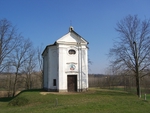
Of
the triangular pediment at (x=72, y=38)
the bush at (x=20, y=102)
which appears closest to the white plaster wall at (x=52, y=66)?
the triangular pediment at (x=72, y=38)

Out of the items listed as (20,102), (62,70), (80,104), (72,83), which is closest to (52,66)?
(62,70)

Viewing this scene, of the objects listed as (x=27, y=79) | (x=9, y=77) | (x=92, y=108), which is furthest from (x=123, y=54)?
(x=9, y=77)

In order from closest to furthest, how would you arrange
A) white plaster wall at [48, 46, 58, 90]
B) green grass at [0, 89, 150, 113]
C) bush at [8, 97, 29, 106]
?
green grass at [0, 89, 150, 113] < bush at [8, 97, 29, 106] < white plaster wall at [48, 46, 58, 90]

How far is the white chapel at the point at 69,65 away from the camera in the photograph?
80.8 feet

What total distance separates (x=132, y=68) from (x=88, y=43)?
7.54 m

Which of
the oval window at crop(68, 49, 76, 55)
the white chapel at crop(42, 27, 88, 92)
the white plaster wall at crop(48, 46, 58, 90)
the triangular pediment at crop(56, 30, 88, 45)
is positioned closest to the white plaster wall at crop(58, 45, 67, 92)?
the white chapel at crop(42, 27, 88, 92)

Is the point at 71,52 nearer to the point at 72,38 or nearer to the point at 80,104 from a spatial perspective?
the point at 72,38

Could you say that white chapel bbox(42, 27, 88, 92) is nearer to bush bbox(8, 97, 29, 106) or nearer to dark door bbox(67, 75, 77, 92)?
dark door bbox(67, 75, 77, 92)

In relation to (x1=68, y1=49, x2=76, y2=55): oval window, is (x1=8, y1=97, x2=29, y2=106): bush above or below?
below

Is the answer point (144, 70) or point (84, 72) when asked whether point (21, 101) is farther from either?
point (144, 70)

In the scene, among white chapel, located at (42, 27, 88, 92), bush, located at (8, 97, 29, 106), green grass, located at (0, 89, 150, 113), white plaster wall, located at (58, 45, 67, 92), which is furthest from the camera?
white chapel, located at (42, 27, 88, 92)

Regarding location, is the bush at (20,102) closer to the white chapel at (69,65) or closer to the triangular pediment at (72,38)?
the white chapel at (69,65)

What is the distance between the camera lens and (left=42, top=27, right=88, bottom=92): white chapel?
24627mm

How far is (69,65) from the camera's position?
25.0 metres
